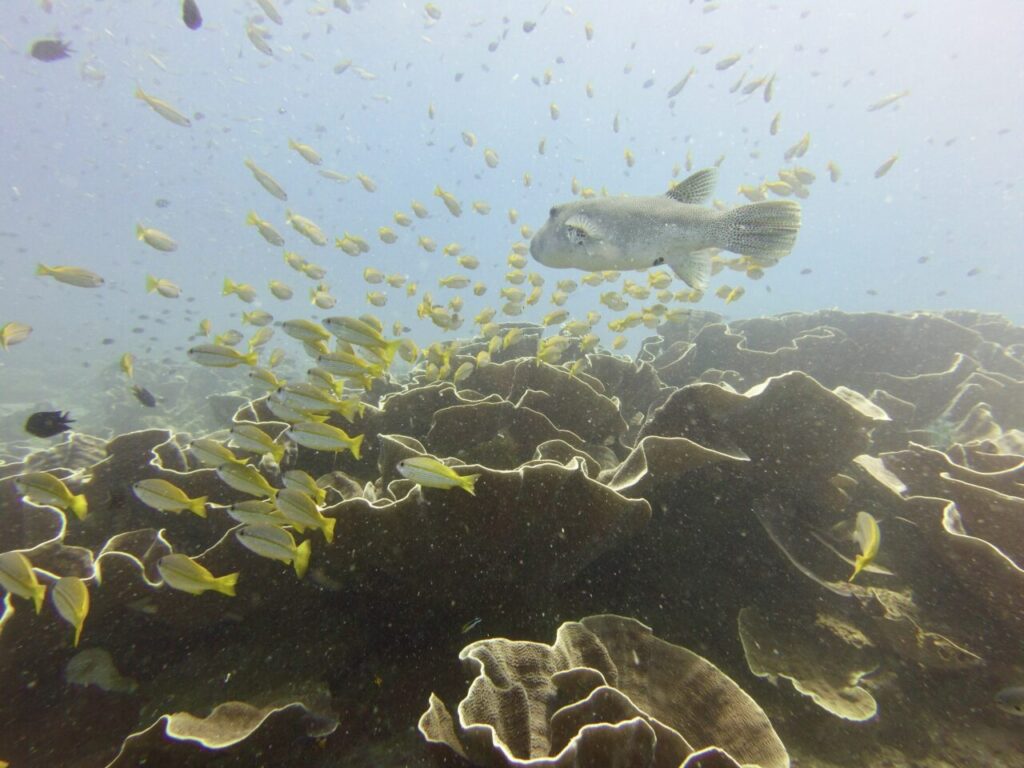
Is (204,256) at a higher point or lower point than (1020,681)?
lower

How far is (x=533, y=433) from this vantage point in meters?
3.65

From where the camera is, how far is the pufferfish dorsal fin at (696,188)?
297 centimetres

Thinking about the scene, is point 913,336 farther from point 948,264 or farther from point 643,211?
point 948,264

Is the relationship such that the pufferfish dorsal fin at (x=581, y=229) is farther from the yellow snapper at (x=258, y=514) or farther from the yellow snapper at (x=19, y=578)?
the yellow snapper at (x=19, y=578)

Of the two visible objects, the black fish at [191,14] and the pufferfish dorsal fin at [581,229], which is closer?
the pufferfish dorsal fin at [581,229]

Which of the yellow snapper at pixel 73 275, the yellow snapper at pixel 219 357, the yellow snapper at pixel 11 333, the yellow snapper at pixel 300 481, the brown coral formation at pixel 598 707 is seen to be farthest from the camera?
the yellow snapper at pixel 73 275

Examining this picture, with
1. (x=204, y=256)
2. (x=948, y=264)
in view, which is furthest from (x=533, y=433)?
(x=948, y=264)

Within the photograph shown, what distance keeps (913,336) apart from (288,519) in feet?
29.4

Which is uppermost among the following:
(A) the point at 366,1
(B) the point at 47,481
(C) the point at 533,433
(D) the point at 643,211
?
(A) the point at 366,1

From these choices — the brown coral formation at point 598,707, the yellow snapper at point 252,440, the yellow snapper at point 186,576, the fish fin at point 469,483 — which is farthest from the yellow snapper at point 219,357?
the brown coral formation at point 598,707

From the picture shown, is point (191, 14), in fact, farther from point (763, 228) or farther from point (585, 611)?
point (585, 611)

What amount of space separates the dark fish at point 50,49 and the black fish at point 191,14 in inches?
142

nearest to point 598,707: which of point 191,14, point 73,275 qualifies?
point 73,275

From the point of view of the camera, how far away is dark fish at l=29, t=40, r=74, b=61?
816cm
